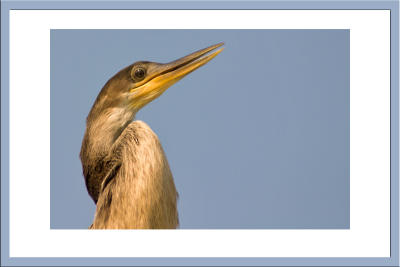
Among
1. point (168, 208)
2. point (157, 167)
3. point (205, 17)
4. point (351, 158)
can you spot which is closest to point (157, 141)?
point (157, 167)

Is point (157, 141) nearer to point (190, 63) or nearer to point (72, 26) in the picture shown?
point (190, 63)

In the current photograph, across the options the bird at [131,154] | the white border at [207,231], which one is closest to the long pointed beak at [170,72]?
the bird at [131,154]

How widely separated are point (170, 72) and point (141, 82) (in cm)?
25

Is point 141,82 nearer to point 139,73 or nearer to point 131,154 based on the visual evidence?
point 139,73

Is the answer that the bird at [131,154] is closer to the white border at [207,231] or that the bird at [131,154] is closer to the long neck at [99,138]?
the long neck at [99,138]

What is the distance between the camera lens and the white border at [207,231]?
3.24 metres

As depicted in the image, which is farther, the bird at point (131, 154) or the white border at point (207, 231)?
the white border at point (207, 231)

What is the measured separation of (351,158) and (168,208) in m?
1.49

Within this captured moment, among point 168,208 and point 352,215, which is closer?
point 168,208

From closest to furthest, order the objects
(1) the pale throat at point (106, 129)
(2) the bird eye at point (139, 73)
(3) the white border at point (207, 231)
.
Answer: (3) the white border at point (207, 231) → (1) the pale throat at point (106, 129) → (2) the bird eye at point (139, 73)

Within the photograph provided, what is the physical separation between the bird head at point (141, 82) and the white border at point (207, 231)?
0.29m

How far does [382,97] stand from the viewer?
3465 millimetres

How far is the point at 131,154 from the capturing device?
3232mm

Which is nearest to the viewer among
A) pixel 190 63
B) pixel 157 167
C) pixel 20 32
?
pixel 157 167
